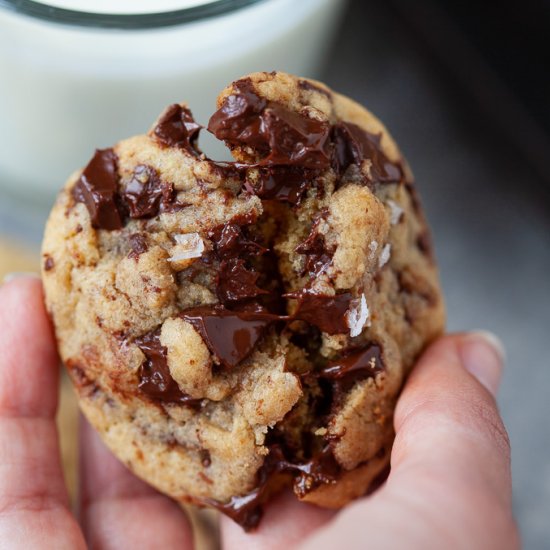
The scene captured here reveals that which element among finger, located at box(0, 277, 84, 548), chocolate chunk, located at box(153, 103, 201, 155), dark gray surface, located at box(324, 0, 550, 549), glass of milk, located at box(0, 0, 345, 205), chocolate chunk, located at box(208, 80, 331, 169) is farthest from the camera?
dark gray surface, located at box(324, 0, 550, 549)

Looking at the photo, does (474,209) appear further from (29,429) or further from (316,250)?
(29,429)

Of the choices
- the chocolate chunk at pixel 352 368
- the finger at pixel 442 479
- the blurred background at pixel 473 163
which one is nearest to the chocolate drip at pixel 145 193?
the chocolate chunk at pixel 352 368

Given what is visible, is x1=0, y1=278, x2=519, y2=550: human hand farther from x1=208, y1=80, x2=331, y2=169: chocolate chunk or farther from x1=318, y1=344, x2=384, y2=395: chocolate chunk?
x1=208, y1=80, x2=331, y2=169: chocolate chunk

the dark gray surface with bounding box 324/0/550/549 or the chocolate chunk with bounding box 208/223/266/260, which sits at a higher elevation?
the chocolate chunk with bounding box 208/223/266/260

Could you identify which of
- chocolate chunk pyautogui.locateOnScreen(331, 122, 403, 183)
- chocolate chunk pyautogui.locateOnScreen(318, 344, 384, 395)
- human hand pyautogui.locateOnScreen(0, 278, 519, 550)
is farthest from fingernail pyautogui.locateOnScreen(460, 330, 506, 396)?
chocolate chunk pyautogui.locateOnScreen(331, 122, 403, 183)

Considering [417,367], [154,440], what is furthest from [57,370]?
[417,367]
